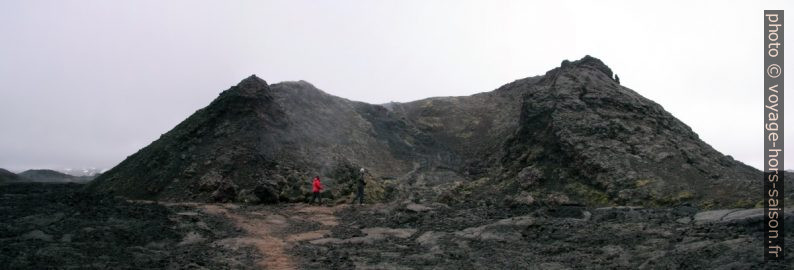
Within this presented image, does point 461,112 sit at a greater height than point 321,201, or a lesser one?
greater

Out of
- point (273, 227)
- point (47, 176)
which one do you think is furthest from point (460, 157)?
point (47, 176)

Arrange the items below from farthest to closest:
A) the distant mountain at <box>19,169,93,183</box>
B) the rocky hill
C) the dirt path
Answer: the distant mountain at <box>19,169,93,183</box> → the rocky hill → the dirt path

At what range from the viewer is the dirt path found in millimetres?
12195

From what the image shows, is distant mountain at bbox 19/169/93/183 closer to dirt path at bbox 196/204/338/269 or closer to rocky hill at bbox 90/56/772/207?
rocky hill at bbox 90/56/772/207

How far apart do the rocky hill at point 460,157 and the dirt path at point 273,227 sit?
10.3ft

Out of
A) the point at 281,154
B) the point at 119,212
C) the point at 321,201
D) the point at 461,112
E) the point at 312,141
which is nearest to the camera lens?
the point at 119,212

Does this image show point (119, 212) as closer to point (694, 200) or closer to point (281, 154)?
point (281, 154)

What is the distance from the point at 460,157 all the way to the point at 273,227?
2306cm

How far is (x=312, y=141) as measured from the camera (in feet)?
101

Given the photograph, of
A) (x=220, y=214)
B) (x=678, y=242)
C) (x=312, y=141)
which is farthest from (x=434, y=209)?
(x=312, y=141)

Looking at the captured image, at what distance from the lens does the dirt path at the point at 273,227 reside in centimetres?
1220

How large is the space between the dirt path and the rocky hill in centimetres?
312

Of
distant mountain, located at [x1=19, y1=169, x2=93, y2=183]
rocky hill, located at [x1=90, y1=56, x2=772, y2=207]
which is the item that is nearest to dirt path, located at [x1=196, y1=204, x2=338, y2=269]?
rocky hill, located at [x1=90, y1=56, x2=772, y2=207]

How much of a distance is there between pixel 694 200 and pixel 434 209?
Result: 8.82 m
